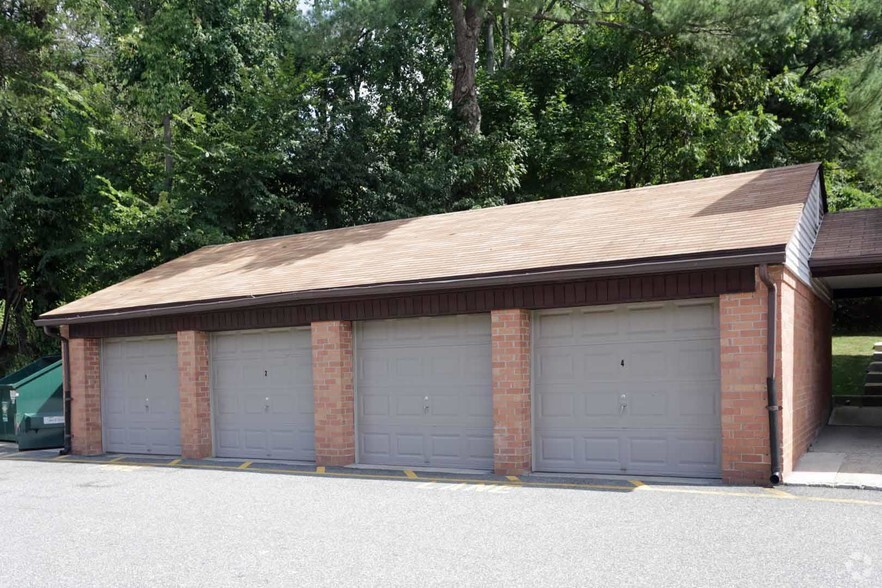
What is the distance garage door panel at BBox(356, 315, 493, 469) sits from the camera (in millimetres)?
11062

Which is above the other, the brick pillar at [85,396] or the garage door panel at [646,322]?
the garage door panel at [646,322]

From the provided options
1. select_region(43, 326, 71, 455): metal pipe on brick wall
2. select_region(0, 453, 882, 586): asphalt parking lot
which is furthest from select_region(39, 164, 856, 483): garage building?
select_region(0, 453, 882, 586): asphalt parking lot

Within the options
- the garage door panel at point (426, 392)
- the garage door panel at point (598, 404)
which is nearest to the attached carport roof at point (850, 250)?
the garage door panel at point (598, 404)

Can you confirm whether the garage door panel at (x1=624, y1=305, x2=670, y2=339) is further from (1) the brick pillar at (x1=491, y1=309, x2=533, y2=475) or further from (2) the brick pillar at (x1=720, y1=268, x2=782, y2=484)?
(1) the brick pillar at (x1=491, y1=309, x2=533, y2=475)

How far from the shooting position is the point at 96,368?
15.0 m

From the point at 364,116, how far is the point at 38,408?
1249 centimetres

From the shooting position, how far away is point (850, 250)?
36.3 feet

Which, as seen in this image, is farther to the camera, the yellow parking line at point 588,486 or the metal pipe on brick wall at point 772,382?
the metal pipe on brick wall at point 772,382

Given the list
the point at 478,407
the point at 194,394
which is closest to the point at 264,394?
the point at 194,394

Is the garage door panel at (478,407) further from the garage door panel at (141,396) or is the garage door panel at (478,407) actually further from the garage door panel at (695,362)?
the garage door panel at (141,396)

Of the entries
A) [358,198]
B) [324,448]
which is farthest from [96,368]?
[358,198]

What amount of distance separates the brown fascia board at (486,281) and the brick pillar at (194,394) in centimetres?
63

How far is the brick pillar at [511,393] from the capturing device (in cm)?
1041

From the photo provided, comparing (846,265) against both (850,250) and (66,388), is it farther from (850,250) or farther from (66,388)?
(66,388)
